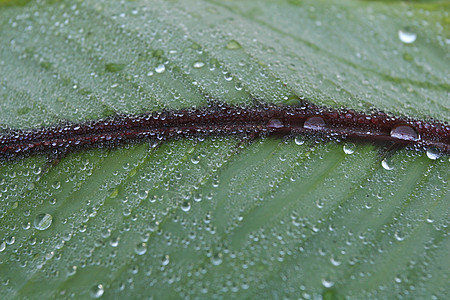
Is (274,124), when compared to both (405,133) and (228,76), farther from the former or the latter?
(405,133)

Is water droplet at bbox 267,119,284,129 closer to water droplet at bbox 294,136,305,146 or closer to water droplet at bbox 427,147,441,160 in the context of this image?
water droplet at bbox 294,136,305,146

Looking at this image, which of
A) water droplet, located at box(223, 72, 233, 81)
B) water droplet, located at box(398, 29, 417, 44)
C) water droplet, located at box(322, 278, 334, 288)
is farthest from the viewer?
water droplet, located at box(398, 29, 417, 44)

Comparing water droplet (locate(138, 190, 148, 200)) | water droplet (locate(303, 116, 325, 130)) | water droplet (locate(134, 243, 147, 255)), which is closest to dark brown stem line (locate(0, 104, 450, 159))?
water droplet (locate(303, 116, 325, 130))

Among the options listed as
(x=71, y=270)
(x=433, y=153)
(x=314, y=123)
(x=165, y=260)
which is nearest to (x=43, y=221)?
(x=71, y=270)

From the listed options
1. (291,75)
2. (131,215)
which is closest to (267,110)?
(291,75)

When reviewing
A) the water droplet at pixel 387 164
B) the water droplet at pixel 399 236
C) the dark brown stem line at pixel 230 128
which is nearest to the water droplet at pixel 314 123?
the dark brown stem line at pixel 230 128

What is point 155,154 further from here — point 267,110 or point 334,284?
point 334,284
